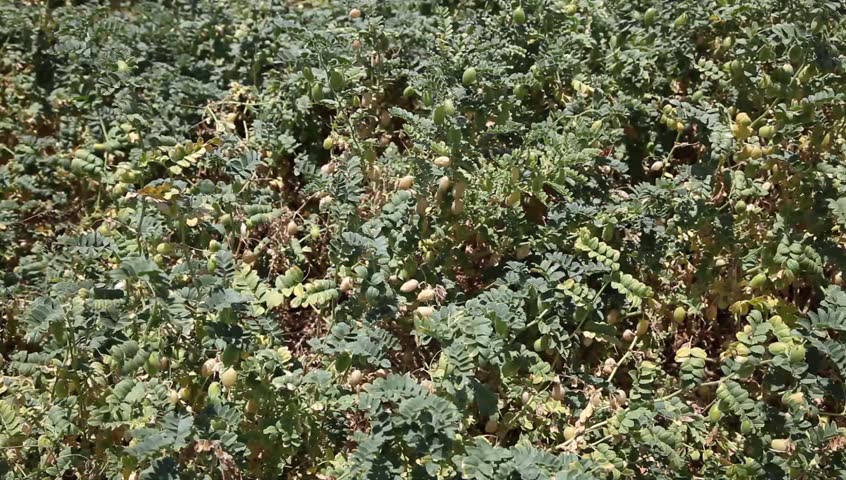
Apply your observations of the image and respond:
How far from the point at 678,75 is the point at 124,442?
7.71ft

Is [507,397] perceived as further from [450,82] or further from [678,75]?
[678,75]

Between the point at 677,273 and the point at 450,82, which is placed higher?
the point at 450,82

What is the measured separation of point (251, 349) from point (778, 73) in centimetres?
194

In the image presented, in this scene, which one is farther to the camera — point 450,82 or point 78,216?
point 78,216

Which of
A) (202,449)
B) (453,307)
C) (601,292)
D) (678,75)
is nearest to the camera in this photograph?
(202,449)

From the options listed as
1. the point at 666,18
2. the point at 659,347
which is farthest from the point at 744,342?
the point at 666,18

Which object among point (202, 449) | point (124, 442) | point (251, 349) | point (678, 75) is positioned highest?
point (678, 75)

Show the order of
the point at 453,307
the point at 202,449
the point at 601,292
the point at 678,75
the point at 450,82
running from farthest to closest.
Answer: the point at 678,75, the point at 450,82, the point at 601,292, the point at 453,307, the point at 202,449

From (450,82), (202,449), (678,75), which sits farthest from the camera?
(678,75)

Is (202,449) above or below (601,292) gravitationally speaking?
below

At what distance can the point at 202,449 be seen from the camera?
2.32m

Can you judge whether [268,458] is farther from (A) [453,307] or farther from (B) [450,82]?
(B) [450,82]

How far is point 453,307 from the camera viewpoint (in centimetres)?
250

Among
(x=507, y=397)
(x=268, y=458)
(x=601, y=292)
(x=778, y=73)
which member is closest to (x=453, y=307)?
(x=507, y=397)
